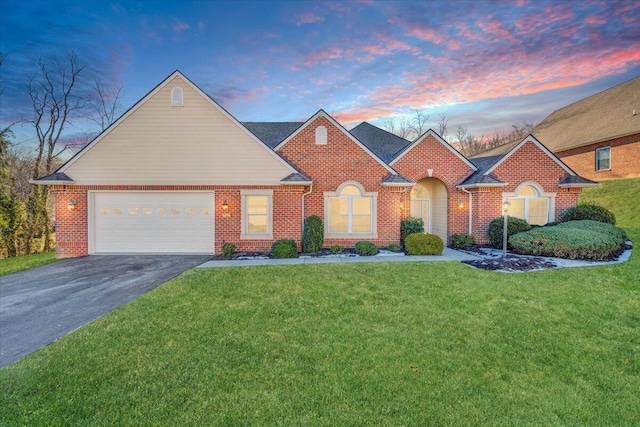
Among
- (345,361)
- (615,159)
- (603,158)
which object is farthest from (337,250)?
(603,158)

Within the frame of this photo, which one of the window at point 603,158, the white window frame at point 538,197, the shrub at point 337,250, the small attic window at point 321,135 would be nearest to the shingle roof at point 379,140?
the small attic window at point 321,135

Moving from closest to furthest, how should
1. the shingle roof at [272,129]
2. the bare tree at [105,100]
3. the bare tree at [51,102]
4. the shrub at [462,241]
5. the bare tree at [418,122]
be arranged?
the shrub at [462,241], the shingle roof at [272,129], the bare tree at [51,102], the bare tree at [105,100], the bare tree at [418,122]

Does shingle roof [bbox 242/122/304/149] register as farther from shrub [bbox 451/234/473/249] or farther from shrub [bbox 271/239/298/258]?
shrub [bbox 451/234/473/249]

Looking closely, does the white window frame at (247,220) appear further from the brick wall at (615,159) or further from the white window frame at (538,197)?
the brick wall at (615,159)

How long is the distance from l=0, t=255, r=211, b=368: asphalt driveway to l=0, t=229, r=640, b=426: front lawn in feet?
2.29

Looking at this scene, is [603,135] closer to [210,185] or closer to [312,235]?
[312,235]

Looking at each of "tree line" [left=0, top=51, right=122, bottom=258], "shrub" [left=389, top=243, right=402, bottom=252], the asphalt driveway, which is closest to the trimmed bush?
"shrub" [left=389, top=243, right=402, bottom=252]

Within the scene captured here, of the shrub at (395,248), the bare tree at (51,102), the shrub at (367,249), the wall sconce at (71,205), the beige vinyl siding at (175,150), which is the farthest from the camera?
the bare tree at (51,102)

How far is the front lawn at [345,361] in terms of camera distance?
10.0ft

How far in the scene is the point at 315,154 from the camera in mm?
13273

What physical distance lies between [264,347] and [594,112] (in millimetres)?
34933

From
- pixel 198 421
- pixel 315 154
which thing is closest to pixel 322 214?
pixel 315 154

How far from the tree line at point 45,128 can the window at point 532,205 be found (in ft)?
84.0

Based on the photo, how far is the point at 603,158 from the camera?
23.2 metres
